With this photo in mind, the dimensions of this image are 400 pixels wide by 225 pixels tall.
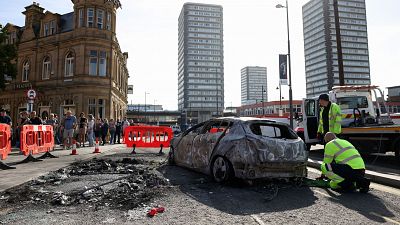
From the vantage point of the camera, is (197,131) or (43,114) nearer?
(197,131)

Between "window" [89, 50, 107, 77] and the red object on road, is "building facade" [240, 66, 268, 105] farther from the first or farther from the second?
the red object on road

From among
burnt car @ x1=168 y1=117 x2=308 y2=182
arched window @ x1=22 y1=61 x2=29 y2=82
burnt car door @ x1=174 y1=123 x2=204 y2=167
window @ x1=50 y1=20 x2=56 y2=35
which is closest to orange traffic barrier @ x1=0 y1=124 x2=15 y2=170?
burnt car door @ x1=174 y1=123 x2=204 y2=167

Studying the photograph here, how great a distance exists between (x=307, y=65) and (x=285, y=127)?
128 metres

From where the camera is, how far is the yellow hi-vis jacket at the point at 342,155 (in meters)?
5.25

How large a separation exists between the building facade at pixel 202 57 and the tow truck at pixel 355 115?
114 m

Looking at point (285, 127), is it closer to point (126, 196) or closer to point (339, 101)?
point (126, 196)

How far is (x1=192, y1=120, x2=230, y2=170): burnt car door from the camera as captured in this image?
6210 millimetres

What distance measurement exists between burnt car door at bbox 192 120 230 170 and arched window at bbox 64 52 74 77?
74.8 feet

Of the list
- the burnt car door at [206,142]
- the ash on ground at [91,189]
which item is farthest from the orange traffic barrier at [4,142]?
the burnt car door at [206,142]

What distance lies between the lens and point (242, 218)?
3.70 metres

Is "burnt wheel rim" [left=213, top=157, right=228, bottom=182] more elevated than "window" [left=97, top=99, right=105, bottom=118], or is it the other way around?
"window" [left=97, top=99, right=105, bottom=118]

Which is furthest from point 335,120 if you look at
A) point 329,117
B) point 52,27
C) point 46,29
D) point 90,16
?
point 46,29

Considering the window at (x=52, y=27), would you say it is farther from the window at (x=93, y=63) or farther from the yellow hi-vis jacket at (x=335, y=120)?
the yellow hi-vis jacket at (x=335, y=120)

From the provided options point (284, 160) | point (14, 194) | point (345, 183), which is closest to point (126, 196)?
point (14, 194)
